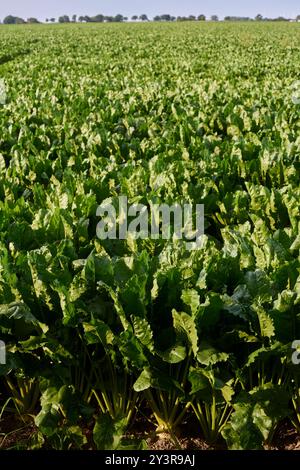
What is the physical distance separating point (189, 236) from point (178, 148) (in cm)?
265

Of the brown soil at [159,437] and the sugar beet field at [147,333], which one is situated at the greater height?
the sugar beet field at [147,333]

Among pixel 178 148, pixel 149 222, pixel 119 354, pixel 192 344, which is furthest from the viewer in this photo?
pixel 178 148

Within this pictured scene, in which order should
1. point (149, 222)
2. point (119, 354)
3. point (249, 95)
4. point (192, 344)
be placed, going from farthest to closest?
1. point (249, 95)
2. point (149, 222)
3. point (119, 354)
4. point (192, 344)

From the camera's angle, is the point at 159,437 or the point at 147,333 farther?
the point at 159,437

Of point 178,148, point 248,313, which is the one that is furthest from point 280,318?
point 178,148

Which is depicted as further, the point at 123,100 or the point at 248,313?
the point at 123,100

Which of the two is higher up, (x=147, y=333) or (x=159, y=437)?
(x=147, y=333)

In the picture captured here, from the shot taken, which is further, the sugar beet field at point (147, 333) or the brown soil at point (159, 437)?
the brown soil at point (159, 437)

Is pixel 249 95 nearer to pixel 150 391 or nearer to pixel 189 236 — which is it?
pixel 189 236

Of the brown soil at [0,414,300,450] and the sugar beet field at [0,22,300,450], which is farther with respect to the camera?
the brown soil at [0,414,300,450]

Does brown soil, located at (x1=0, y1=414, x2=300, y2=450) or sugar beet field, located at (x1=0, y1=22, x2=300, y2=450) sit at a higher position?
sugar beet field, located at (x1=0, y1=22, x2=300, y2=450)

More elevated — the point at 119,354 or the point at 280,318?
the point at 280,318

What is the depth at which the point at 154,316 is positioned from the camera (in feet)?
9.99

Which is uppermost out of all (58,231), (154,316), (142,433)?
(58,231)
